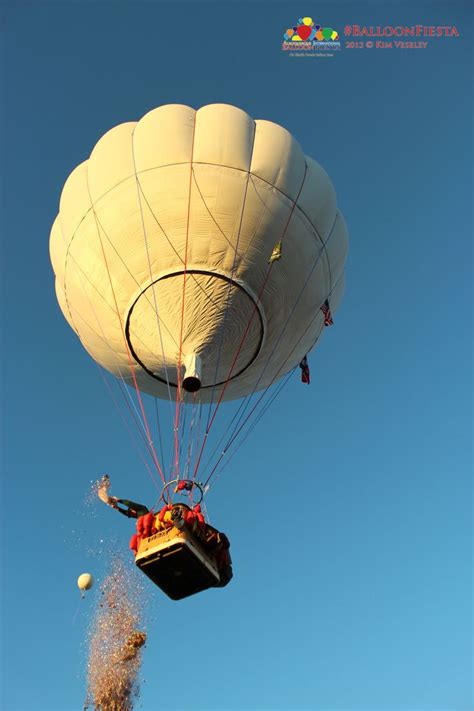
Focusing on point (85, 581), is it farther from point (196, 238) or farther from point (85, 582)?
point (196, 238)

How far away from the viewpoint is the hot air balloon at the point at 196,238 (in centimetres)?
1226

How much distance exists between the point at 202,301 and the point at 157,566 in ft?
16.8

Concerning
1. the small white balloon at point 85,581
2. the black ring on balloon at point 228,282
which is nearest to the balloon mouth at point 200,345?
the black ring on balloon at point 228,282

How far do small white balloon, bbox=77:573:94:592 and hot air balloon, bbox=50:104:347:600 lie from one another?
17.5 ft

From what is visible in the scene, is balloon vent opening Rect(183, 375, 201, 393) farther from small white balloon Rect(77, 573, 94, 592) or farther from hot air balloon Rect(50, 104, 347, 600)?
small white balloon Rect(77, 573, 94, 592)

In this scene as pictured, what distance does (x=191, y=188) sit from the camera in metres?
12.1

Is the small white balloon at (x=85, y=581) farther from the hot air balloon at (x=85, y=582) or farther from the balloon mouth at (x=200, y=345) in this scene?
the balloon mouth at (x=200, y=345)

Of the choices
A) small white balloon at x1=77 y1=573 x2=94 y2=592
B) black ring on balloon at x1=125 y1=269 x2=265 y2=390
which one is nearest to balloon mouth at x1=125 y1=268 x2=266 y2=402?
black ring on balloon at x1=125 y1=269 x2=265 y2=390

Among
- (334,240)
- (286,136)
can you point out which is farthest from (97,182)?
(334,240)

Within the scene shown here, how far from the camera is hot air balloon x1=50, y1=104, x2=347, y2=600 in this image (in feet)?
40.2

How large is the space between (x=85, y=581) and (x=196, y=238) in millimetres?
9017

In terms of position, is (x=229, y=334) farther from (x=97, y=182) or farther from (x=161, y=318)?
(x=97, y=182)

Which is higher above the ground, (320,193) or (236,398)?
(320,193)

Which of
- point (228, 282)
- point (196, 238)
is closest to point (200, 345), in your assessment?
point (228, 282)
